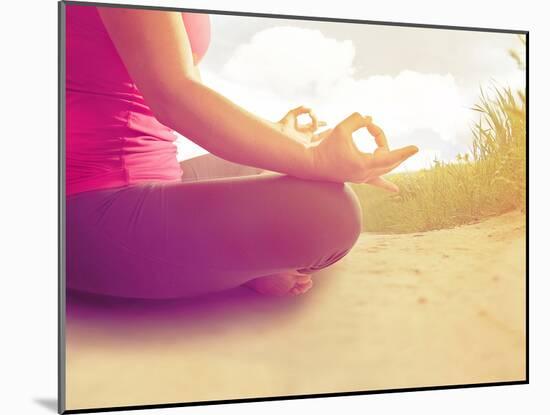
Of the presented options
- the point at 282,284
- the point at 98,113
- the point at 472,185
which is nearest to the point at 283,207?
the point at 282,284

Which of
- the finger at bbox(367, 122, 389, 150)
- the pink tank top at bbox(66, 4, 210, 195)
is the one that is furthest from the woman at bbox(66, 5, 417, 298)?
the finger at bbox(367, 122, 389, 150)

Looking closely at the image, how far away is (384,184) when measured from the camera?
3.41 m

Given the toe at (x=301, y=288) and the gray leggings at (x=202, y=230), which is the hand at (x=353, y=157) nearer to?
the gray leggings at (x=202, y=230)

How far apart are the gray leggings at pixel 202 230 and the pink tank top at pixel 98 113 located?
7 cm

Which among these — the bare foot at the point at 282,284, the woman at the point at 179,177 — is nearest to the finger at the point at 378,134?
the woman at the point at 179,177

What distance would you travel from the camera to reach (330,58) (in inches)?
134

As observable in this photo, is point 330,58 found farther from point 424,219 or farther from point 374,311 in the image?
point 374,311

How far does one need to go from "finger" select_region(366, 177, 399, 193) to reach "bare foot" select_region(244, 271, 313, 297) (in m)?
0.47

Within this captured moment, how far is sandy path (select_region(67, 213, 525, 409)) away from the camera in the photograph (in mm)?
3135

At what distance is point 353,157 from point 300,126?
0.25 metres

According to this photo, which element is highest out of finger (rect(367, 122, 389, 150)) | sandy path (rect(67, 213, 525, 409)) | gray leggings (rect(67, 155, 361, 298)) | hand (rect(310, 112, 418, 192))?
finger (rect(367, 122, 389, 150))

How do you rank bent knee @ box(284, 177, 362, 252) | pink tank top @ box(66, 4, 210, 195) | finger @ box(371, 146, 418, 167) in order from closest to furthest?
pink tank top @ box(66, 4, 210, 195), bent knee @ box(284, 177, 362, 252), finger @ box(371, 146, 418, 167)

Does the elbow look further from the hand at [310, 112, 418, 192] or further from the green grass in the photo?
the green grass

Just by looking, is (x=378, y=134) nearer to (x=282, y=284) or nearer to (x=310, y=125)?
(x=310, y=125)
